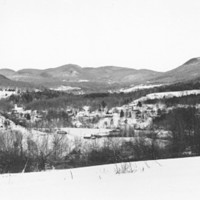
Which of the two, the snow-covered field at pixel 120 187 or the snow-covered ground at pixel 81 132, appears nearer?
the snow-covered field at pixel 120 187

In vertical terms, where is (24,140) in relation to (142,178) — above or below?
below

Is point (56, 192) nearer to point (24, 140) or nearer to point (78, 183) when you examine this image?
point (78, 183)

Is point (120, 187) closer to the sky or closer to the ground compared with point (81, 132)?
closer to the sky

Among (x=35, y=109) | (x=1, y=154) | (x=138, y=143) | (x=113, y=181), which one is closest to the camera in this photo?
(x=113, y=181)

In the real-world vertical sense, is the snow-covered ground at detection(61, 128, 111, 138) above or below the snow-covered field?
below

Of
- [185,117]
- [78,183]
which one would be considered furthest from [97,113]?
[78,183]

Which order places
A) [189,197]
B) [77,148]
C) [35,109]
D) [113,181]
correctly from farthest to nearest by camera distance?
[35,109]
[77,148]
[113,181]
[189,197]

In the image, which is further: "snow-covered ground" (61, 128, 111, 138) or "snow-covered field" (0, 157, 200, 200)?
"snow-covered ground" (61, 128, 111, 138)

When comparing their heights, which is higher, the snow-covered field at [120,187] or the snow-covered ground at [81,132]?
the snow-covered field at [120,187]

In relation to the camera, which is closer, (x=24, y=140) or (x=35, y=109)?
(x=24, y=140)

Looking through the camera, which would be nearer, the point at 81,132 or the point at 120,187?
the point at 120,187
